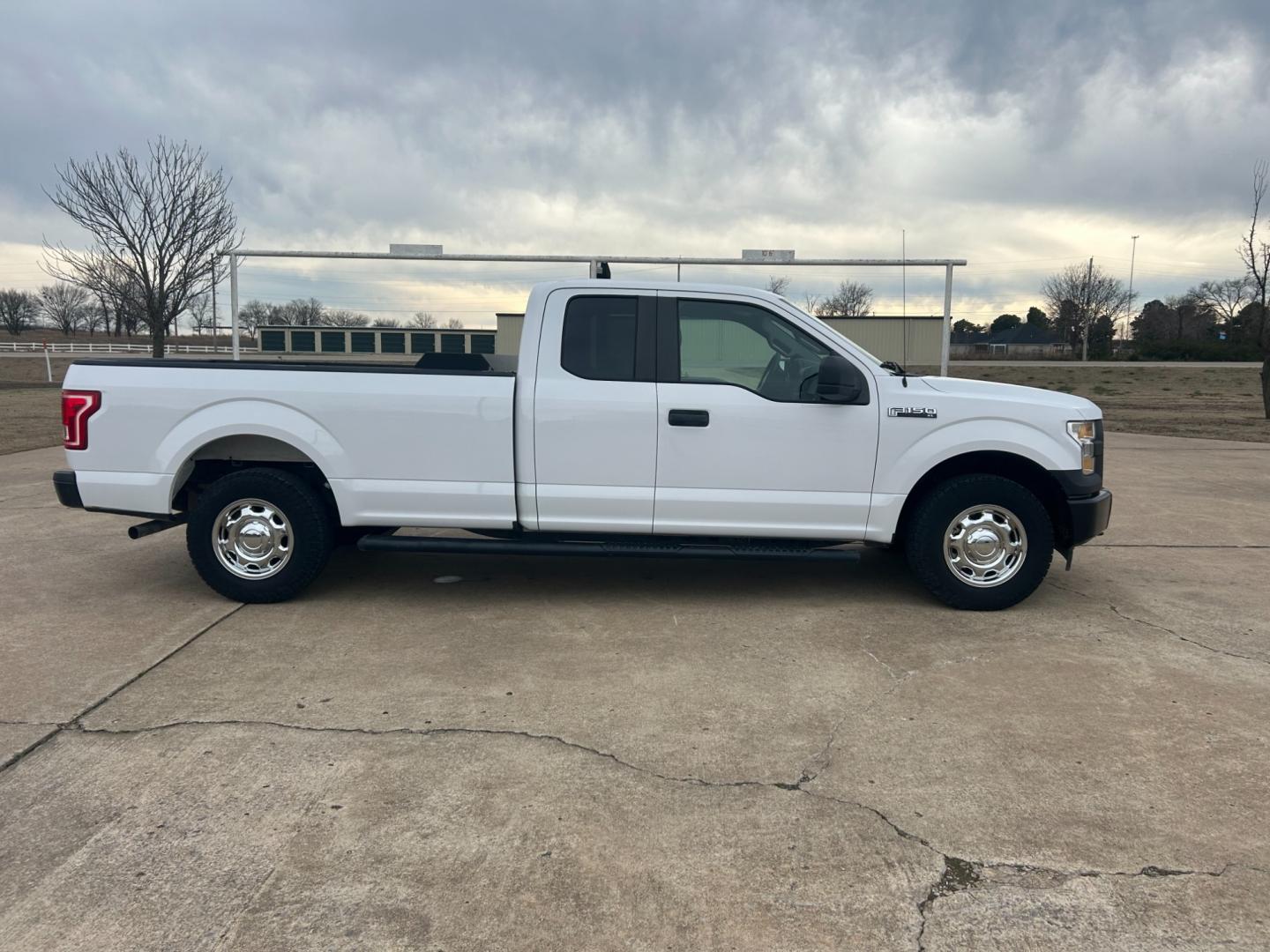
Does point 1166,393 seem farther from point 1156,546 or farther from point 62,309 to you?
point 62,309

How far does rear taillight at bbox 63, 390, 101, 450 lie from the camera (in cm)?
495

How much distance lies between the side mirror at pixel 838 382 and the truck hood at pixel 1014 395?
0.56 meters

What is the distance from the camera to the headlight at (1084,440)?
5.02 metres

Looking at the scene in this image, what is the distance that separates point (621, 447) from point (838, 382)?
4.25ft

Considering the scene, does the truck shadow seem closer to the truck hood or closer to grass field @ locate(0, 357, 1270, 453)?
the truck hood

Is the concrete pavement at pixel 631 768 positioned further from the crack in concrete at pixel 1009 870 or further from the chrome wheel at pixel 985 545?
the chrome wheel at pixel 985 545

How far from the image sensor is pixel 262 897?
2.49m

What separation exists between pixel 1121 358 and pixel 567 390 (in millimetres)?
66495

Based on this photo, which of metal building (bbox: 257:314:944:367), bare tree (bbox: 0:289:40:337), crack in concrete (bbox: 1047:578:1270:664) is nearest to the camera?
crack in concrete (bbox: 1047:578:1270:664)

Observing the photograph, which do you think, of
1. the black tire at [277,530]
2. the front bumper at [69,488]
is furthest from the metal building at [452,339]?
the front bumper at [69,488]

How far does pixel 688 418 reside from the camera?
494 centimetres

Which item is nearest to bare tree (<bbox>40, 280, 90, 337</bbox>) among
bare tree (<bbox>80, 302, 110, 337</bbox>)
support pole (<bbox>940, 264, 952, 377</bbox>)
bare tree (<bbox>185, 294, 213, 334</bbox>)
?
bare tree (<bbox>80, 302, 110, 337</bbox>)

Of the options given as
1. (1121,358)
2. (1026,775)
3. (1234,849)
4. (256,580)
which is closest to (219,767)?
(256,580)

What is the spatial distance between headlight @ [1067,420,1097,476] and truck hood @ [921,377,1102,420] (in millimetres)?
54
